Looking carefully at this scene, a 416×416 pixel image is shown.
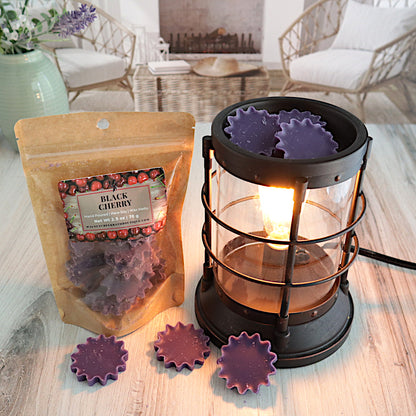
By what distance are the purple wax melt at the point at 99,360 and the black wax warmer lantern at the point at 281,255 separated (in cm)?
13

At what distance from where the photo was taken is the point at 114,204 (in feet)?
2.17

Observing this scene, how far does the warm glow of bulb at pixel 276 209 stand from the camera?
0.65 metres

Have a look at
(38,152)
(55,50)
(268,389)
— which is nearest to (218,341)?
(268,389)

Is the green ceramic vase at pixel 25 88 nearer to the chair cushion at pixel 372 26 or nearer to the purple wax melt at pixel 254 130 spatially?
the purple wax melt at pixel 254 130

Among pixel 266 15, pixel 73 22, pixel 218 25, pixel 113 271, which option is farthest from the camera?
pixel 218 25

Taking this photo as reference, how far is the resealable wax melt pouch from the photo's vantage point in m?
0.65

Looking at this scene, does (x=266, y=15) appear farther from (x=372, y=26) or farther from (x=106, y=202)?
(x=106, y=202)

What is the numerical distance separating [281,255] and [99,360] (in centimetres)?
30

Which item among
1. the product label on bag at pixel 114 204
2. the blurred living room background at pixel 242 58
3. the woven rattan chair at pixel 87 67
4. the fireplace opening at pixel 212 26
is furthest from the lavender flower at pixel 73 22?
the fireplace opening at pixel 212 26

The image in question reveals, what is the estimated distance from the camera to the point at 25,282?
82cm

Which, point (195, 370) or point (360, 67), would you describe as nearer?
point (195, 370)

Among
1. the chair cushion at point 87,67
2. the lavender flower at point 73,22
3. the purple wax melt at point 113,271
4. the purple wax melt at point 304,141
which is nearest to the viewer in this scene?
the purple wax melt at point 304,141

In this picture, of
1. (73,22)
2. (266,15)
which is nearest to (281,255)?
(73,22)

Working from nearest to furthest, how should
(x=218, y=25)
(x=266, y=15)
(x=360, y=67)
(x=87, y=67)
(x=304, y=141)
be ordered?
(x=304, y=141), (x=360, y=67), (x=87, y=67), (x=266, y=15), (x=218, y=25)
